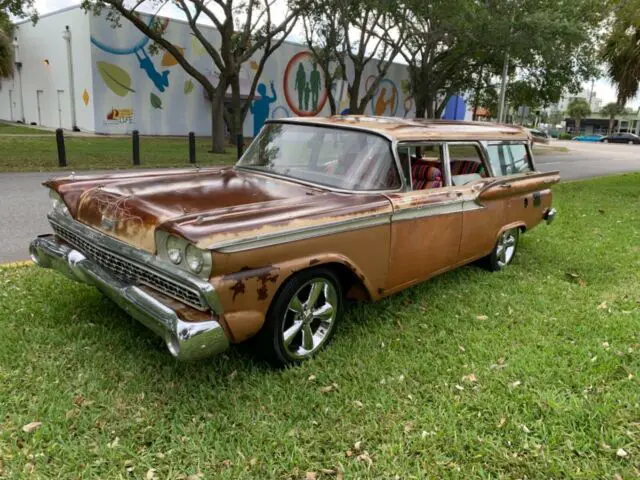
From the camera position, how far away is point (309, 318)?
11.0ft

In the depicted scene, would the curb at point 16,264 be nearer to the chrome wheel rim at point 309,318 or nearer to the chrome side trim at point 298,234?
the chrome wheel rim at point 309,318

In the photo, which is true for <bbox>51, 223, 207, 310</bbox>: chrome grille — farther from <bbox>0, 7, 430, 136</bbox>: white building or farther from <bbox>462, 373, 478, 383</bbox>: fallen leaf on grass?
<bbox>0, 7, 430, 136</bbox>: white building

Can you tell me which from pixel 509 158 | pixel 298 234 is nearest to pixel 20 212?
pixel 298 234

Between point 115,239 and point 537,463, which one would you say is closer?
point 537,463

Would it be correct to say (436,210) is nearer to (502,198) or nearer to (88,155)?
(502,198)

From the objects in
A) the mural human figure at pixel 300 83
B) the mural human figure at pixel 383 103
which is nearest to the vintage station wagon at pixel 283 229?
the mural human figure at pixel 300 83

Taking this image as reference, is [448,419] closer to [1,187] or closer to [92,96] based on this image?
[1,187]

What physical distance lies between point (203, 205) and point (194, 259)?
0.61 m

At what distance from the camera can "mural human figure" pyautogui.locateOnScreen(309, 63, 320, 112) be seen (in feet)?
104

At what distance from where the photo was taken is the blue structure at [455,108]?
137ft

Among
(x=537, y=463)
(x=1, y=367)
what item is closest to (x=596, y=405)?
(x=537, y=463)

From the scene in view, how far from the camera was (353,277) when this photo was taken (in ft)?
11.7

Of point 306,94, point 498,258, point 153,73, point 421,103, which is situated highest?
point 153,73

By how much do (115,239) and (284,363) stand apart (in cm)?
131
